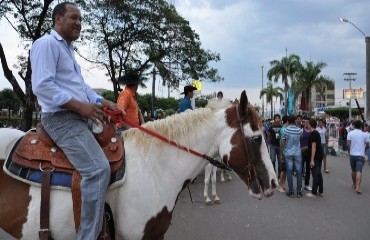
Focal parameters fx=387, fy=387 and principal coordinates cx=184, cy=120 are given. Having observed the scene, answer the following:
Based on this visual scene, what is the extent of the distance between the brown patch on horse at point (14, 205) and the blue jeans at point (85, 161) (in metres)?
0.43

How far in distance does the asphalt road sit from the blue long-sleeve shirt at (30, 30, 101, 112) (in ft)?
12.2

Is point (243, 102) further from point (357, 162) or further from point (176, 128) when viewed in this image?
point (357, 162)

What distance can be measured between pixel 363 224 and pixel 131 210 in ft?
18.9

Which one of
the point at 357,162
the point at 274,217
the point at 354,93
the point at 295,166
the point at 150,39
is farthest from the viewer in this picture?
the point at 354,93

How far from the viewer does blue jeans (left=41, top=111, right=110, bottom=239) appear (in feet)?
8.73

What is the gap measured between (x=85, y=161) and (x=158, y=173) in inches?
23.7

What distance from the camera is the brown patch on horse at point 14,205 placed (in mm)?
2789

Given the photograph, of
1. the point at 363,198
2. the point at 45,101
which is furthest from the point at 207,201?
the point at 45,101

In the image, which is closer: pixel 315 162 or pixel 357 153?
pixel 315 162

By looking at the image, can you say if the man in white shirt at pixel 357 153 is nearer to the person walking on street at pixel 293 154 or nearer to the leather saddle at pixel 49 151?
the person walking on street at pixel 293 154

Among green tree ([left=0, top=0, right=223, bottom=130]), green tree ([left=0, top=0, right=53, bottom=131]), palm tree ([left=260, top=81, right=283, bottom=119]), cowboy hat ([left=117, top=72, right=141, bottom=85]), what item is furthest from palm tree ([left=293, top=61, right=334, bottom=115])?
cowboy hat ([left=117, top=72, right=141, bottom=85])

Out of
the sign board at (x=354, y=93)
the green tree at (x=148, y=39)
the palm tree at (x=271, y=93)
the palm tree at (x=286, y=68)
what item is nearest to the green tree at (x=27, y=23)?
the green tree at (x=148, y=39)

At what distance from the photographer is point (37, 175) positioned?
9.12ft

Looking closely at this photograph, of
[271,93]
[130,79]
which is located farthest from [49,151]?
[271,93]
